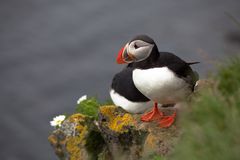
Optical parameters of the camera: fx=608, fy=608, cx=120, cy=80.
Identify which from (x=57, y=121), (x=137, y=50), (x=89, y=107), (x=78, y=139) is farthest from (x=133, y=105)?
(x=57, y=121)

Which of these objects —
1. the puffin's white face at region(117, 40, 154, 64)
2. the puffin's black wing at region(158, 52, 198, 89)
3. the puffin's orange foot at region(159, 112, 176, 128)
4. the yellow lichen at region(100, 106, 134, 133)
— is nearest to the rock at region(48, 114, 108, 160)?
the yellow lichen at region(100, 106, 134, 133)

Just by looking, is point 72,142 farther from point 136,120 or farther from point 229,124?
point 229,124

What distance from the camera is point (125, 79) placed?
31.8 ft

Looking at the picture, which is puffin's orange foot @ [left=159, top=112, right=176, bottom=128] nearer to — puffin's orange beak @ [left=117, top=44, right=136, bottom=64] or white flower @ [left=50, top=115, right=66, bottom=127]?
puffin's orange beak @ [left=117, top=44, right=136, bottom=64]

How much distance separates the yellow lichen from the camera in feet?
29.1

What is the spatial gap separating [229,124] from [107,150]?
14.8 ft

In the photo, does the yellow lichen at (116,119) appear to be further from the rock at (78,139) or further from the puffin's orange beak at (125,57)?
the puffin's orange beak at (125,57)

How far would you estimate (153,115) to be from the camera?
345 inches

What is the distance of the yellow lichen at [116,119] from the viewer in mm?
8867

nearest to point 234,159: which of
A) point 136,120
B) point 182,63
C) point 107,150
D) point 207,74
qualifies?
point 207,74

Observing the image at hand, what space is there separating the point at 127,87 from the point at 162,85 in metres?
1.75

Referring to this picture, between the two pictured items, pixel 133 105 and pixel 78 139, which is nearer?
pixel 133 105

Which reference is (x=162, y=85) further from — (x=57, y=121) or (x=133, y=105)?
(x=57, y=121)

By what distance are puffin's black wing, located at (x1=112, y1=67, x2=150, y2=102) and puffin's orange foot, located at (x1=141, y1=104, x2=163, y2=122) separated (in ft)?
1.87
